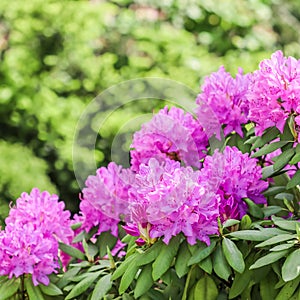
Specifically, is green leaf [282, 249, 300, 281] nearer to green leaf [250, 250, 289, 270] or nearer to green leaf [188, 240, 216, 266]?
green leaf [250, 250, 289, 270]

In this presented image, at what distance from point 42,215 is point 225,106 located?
542 mm

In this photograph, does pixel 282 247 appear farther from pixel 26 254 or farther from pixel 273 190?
pixel 26 254

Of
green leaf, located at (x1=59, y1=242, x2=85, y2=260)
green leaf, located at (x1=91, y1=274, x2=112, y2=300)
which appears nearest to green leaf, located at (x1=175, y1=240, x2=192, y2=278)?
green leaf, located at (x1=91, y1=274, x2=112, y2=300)

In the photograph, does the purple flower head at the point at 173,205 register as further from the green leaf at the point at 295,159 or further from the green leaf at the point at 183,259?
the green leaf at the point at 295,159

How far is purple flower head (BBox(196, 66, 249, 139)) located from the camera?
1761 millimetres

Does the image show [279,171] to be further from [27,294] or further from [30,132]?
[30,132]

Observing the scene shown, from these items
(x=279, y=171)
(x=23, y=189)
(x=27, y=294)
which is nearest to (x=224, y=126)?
(x=279, y=171)

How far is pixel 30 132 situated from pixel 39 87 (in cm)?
32

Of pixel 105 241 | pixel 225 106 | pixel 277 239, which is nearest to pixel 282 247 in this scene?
pixel 277 239

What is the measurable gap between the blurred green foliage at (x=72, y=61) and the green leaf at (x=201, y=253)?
2223mm

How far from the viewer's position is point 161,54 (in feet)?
15.5

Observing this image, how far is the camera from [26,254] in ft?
5.60

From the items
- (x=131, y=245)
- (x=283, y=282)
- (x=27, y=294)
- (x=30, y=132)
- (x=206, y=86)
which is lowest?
(x=30, y=132)

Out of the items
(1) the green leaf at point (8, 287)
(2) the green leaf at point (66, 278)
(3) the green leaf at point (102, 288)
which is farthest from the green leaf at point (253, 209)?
(1) the green leaf at point (8, 287)
